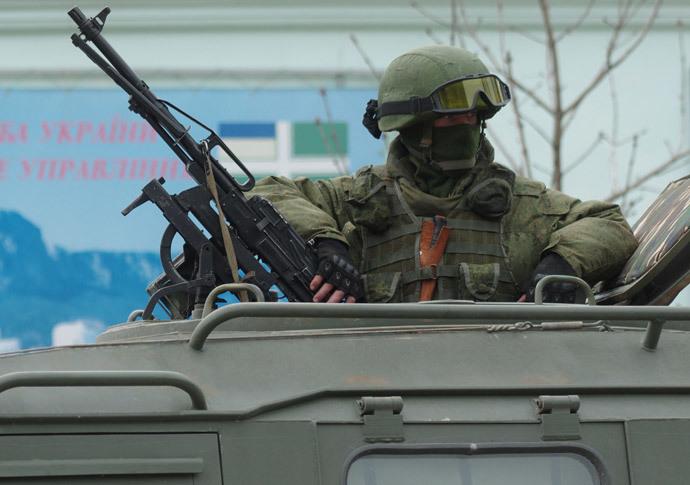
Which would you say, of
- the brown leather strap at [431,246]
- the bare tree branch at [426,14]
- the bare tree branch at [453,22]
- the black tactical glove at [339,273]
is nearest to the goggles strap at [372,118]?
the brown leather strap at [431,246]

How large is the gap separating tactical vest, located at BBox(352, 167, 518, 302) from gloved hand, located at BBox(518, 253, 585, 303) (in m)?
0.12

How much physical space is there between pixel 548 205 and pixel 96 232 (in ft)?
16.5

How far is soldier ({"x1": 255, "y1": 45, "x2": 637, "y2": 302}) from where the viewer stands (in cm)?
402

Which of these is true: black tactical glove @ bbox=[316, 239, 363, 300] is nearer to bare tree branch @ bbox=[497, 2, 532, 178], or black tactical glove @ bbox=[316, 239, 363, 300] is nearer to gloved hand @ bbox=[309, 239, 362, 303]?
gloved hand @ bbox=[309, 239, 362, 303]

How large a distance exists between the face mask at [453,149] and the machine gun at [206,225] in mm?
537

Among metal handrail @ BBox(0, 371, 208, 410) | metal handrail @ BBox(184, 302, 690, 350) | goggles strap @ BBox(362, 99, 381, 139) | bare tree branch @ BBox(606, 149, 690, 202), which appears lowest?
metal handrail @ BBox(0, 371, 208, 410)

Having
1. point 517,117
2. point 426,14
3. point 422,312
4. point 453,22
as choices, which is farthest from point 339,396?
point 426,14

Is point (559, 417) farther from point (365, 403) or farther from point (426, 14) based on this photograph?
point (426, 14)

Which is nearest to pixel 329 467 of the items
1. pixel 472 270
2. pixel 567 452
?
pixel 567 452

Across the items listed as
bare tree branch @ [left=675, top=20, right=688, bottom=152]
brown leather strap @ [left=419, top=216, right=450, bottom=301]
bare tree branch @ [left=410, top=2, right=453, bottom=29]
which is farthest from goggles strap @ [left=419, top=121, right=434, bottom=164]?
bare tree branch @ [left=675, top=20, right=688, bottom=152]

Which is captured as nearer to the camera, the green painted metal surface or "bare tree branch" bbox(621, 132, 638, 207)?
the green painted metal surface

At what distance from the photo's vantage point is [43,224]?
28.7 feet

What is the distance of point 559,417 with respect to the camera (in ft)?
8.75

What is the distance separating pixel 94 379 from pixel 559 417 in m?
0.99
